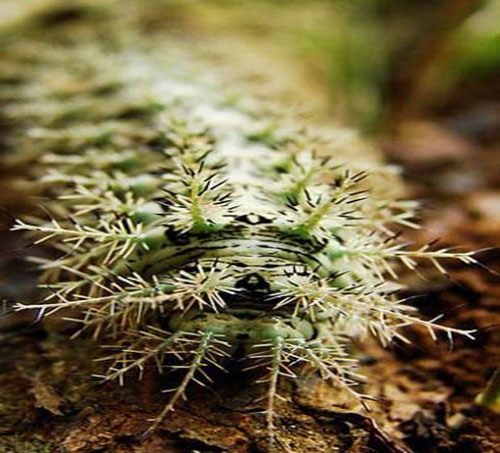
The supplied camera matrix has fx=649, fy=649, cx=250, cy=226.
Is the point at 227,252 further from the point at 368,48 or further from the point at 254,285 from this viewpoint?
the point at 368,48

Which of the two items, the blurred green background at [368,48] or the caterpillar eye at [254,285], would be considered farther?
the blurred green background at [368,48]

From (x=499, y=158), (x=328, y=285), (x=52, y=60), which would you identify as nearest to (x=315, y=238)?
(x=328, y=285)

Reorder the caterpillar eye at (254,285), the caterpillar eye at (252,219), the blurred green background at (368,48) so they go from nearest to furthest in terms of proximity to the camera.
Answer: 1. the caterpillar eye at (254,285)
2. the caterpillar eye at (252,219)
3. the blurred green background at (368,48)

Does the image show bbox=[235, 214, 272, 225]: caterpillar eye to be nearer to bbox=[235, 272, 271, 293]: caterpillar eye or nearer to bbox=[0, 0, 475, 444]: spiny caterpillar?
bbox=[0, 0, 475, 444]: spiny caterpillar

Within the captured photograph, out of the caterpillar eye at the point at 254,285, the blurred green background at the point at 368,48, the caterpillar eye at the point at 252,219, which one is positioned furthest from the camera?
the blurred green background at the point at 368,48

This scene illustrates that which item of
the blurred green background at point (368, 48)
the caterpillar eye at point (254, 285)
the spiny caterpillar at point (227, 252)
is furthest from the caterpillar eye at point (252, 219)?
the blurred green background at point (368, 48)

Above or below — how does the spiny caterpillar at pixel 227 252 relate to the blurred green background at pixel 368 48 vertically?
below

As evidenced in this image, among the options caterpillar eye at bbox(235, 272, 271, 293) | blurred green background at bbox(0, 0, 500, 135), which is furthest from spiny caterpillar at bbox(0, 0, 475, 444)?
blurred green background at bbox(0, 0, 500, 135)

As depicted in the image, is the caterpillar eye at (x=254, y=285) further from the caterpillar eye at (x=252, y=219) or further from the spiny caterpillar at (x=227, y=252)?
the caterpillar eye at (x=252, y=219)

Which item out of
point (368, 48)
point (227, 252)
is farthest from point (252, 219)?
point (368, 48)
